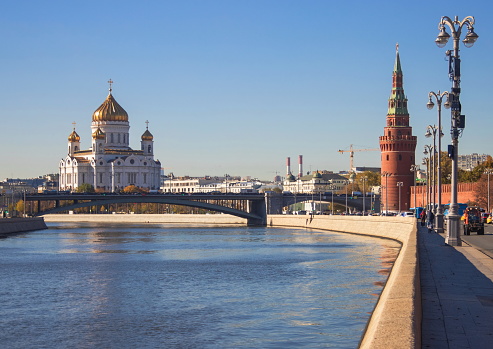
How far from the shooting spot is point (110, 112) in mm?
182750

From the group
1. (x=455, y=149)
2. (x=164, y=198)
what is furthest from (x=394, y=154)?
(x=455, y=149)

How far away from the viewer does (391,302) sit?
44.0 feet

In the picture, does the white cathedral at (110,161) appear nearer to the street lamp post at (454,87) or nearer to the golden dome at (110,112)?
the golden dome at (110,112)

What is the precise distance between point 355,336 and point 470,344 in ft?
17.7

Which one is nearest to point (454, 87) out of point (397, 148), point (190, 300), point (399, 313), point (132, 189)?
point (190, 300)

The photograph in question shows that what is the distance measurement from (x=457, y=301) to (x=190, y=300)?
33.3ft

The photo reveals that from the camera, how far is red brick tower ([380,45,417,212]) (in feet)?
437

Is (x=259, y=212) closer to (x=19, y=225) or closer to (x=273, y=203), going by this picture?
(x=273, y=203)

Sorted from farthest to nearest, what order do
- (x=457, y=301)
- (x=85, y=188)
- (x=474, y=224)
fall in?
(x=85, y=188)
(x=474, y=224)
(x=457, y=301)

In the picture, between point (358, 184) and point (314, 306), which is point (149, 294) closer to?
point (314, 306)

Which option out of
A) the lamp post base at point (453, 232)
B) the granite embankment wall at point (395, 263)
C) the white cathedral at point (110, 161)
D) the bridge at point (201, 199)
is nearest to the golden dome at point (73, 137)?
the white cathedral at point (110, 161)

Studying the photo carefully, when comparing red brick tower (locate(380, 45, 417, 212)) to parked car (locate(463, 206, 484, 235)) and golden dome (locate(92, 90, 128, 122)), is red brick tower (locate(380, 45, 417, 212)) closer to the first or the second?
golden dome (locate(92, 90, 128, 122))

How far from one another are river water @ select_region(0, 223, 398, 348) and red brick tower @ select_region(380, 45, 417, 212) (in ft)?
299

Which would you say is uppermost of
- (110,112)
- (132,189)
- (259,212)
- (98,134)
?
(110,112)
